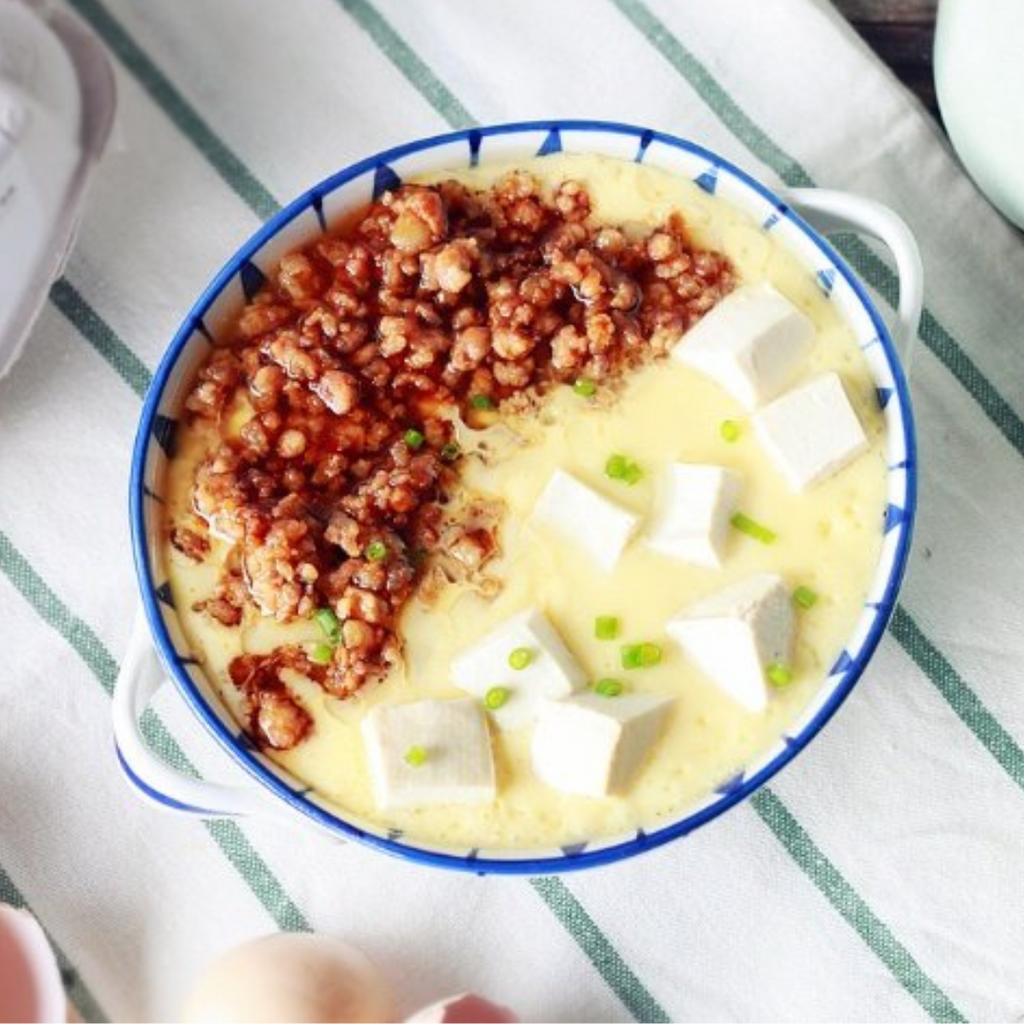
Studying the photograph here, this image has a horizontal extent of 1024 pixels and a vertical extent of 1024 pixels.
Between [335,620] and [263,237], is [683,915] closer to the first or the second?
[335,620]

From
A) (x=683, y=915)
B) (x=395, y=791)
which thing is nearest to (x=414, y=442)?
(x=395, y=791)

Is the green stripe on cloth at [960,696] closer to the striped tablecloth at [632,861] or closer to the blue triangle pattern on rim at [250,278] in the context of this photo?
the striped tablecloth at [632,861]

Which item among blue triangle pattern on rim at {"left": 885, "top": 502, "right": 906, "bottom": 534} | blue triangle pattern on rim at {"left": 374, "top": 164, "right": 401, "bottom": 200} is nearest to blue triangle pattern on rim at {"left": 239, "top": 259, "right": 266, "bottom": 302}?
blue triangle pattern on rim at {"left": 374, "top": 164, "right": 401, "bottom": 200}

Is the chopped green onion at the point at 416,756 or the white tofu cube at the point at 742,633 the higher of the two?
the white tofu cube at the point at 742,633

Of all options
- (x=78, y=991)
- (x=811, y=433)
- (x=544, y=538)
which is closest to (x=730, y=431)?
(x=811, y=433)

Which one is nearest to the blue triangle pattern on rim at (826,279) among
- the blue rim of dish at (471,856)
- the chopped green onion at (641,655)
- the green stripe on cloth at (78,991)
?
the blue rim of dish at (471,856)

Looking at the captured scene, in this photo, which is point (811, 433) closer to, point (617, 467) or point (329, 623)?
point (617, 467)
